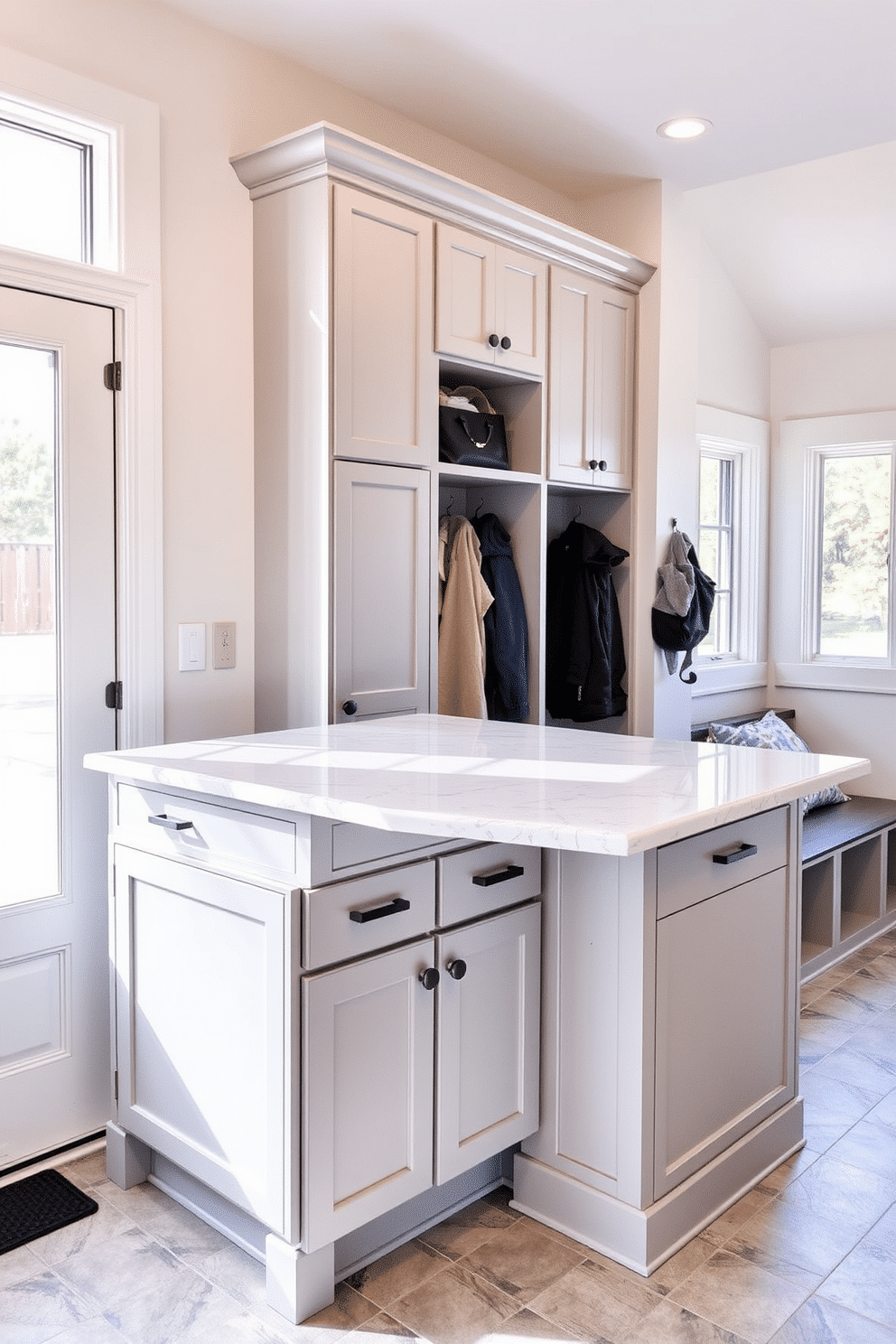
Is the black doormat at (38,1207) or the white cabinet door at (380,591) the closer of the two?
the black doormat at (38,1207)

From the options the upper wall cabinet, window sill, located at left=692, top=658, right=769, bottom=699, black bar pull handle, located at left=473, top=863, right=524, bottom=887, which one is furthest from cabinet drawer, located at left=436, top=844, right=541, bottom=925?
window sill, located at left=692, top=658, right=769, bottom=699

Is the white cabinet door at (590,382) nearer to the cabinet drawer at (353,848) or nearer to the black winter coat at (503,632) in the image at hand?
the black winter coat at (503,632)

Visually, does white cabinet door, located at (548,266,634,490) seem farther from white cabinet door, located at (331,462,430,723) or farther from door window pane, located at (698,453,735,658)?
door window pane, located at (698,453,735,658)

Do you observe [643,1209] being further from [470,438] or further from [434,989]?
[470,438]

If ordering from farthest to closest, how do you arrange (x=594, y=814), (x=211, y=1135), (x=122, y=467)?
(x=122, y=467)
(x=211, y=1135)
(x=594, y=814)

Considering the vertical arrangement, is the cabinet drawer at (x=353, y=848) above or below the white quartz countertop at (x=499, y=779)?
below

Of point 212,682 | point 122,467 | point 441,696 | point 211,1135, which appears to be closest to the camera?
point 211,1135

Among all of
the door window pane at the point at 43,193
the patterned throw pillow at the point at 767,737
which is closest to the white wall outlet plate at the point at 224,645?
the door window pane at the point at 43,193

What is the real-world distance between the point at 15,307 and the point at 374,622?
1129 mm

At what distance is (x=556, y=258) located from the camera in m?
3.45

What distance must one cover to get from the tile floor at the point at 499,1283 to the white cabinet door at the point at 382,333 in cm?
181

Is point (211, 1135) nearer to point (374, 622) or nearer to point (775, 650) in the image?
point (374, 622)

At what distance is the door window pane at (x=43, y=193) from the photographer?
245cm

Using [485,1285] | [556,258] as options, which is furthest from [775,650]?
[485,1285]
